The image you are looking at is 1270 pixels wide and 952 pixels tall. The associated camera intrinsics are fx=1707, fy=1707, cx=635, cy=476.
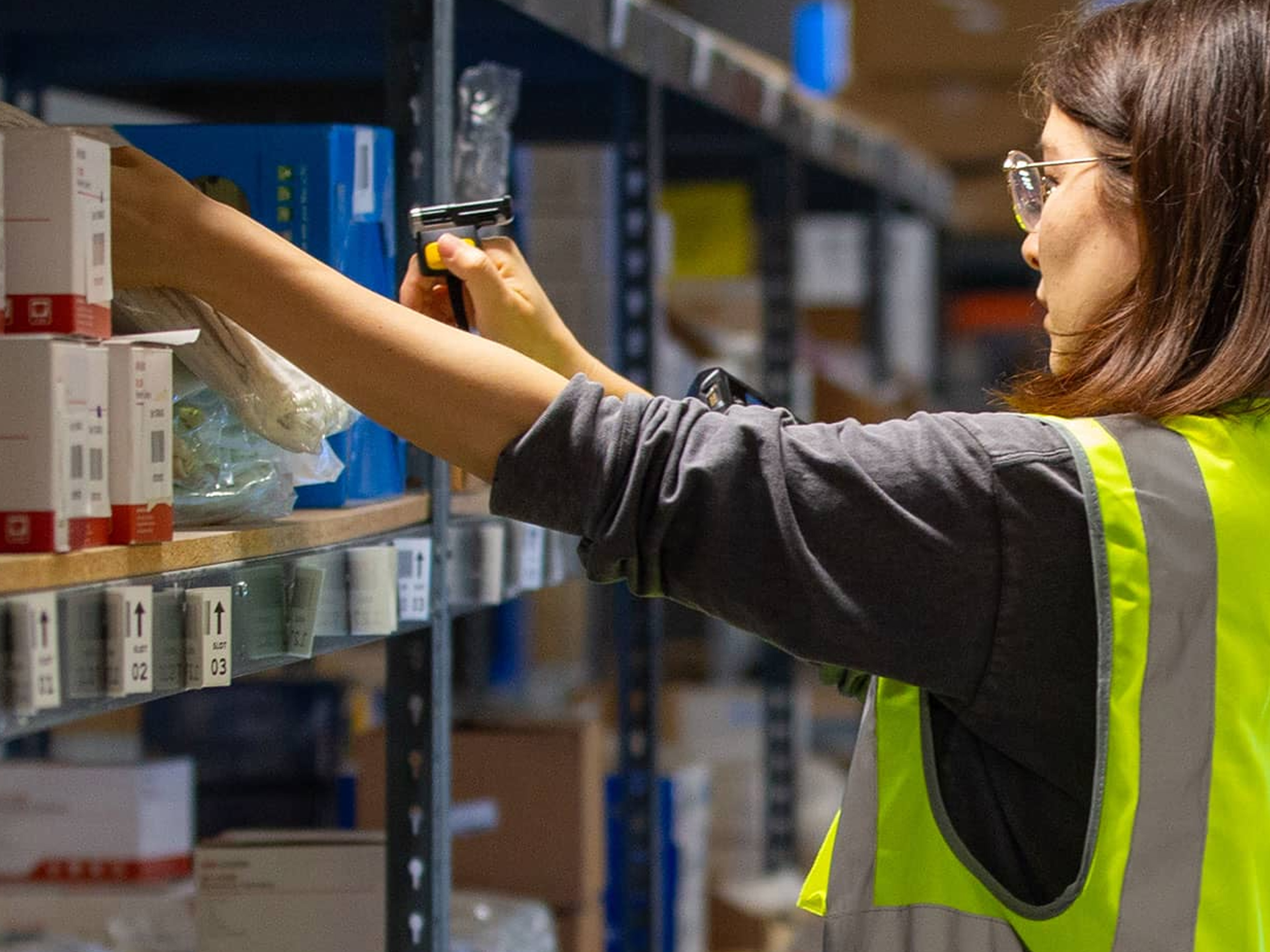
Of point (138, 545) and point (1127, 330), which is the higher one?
point (1127, 330)

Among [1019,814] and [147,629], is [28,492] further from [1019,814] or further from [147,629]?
[1019,814]

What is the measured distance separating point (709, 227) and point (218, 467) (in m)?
A: 2.94

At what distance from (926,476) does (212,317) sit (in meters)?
0.53

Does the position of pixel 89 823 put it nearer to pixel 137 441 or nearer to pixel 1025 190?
pixel 137 441

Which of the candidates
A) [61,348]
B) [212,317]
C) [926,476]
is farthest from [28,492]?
[926,476]

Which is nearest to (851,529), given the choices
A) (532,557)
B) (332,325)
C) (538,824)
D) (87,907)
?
(332,325)

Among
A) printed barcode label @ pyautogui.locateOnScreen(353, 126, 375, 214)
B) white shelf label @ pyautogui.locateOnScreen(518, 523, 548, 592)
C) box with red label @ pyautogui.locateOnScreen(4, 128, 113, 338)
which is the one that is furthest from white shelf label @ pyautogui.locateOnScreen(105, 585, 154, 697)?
white shelf label @ pyautogui.locateOnScreen(518, 523, 548, 592)

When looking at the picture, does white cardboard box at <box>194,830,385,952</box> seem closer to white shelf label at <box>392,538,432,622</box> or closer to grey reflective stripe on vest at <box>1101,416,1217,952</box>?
white shelf label at <box>392,538,432,622</box>

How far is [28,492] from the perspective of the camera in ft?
3.29

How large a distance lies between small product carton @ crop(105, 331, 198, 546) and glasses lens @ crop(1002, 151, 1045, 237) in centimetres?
68

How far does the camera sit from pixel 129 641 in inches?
40.3

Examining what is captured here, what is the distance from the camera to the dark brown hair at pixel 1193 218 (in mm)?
1188

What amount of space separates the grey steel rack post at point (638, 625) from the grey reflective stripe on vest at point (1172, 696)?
1265 mm

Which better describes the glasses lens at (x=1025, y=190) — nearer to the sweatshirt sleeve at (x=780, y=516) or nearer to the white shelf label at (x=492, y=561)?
the sweatshirt sleeve at (x=780, y=516)
